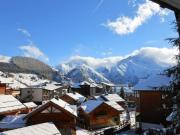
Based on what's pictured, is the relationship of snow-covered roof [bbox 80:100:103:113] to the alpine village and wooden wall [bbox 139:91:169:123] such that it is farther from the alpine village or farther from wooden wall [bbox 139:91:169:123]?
wooden wall [bbox 139:91:169:123]

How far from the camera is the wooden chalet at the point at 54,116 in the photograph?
35594 mm

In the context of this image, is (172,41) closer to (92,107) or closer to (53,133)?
(53,133)

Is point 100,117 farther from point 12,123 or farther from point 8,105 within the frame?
point 12,123

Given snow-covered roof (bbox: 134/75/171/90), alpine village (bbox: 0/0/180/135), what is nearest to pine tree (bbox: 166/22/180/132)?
alpine village (bbox: 0/0/180/135)

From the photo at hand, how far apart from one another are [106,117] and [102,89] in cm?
6415

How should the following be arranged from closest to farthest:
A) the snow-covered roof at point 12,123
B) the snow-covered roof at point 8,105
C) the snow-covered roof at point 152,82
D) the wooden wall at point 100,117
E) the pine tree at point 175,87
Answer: the pine tree at point 175,87 < the snow-covered roof at point 12,123 < the snow-covered roof at point 152,82 < the snow-covered roof at point 8,105 < the wooden wall at point 100,117

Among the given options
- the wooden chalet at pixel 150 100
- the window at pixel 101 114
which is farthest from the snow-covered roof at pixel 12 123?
the window at pixel 101 114

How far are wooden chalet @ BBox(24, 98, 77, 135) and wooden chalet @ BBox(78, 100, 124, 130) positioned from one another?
664 inches

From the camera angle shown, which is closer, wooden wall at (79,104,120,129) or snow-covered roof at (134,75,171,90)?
snow-covered roof at (134,75,171,90)

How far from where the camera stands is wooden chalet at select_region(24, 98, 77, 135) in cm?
3559

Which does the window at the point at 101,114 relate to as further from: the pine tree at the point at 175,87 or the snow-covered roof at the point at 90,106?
the pine tree at the point at 175,87

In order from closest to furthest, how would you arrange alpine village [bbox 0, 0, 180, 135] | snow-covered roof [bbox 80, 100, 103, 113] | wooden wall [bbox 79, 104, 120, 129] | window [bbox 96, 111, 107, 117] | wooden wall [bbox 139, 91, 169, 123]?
alpine village [bbox 0, 0, 180, 135], wooden wall [bbox 139, 91, 169, 123], wooden wall [bbox 79, 104, 120, 129], snow-covered roof [bbox 80, 100, 103, 113], window [bbox 96, 111, 107, 117]

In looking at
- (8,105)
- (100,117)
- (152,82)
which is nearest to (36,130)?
(8,105)

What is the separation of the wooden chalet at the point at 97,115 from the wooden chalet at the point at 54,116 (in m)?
16.9
